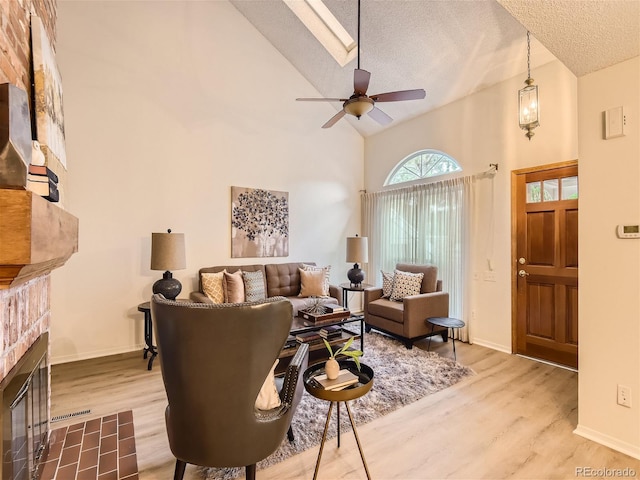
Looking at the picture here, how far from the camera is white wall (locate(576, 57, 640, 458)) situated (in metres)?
1.90

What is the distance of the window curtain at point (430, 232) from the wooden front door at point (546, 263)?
1.91 feet

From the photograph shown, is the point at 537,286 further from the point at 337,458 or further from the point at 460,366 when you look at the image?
the point at 337,458

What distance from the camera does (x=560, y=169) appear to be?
10.9ft

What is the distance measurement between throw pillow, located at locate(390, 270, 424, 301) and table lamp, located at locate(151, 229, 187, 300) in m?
2.68

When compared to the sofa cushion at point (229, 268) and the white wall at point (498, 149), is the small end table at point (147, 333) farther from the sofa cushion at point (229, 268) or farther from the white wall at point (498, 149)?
the white wall at point (498, 149)

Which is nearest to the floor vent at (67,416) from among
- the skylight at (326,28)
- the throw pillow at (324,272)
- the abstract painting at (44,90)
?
the abstract painting at (44,90)

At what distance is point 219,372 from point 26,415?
3.15ft

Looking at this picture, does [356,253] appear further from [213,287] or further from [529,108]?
[529,108]

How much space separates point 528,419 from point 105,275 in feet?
14.1

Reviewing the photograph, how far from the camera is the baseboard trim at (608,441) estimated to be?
1.91 m

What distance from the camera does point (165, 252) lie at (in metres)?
3.40

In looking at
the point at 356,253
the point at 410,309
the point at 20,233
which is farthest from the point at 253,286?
the point at 20,233

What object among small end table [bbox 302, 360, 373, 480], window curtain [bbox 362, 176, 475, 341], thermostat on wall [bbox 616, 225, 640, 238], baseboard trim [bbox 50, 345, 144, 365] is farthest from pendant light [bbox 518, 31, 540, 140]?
baseboard trim [bbox 50, 345, 144, 365]

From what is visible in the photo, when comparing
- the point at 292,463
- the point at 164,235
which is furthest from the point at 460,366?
the point at 164,235
